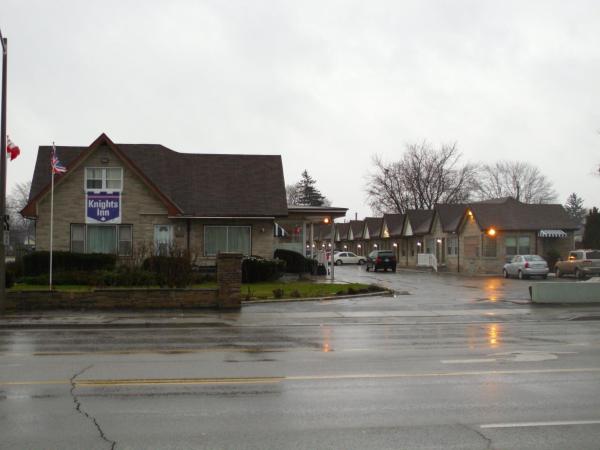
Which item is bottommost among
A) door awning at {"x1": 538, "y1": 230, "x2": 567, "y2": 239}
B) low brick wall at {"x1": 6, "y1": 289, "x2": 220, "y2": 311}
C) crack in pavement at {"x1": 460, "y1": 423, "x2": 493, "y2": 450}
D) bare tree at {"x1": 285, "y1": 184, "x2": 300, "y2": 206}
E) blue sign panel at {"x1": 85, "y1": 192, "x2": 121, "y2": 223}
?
crack in pavement at {"x1": 460, "y1": 423, "x2": 493, "y2": 450}

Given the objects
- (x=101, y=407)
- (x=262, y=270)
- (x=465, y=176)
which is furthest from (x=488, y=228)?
(x=101, y=407)

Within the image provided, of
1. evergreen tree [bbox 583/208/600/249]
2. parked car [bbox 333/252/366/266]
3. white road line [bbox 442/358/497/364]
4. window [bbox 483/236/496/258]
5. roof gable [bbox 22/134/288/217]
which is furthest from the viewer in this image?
parked car [bbox 333/252/366/266]

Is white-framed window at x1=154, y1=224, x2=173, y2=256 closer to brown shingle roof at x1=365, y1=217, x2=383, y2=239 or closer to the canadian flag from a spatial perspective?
the canadian flag

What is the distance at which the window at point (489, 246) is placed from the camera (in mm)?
47688

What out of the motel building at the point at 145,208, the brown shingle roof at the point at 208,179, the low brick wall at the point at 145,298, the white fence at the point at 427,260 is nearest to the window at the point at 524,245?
the white fence at the point at 427,260

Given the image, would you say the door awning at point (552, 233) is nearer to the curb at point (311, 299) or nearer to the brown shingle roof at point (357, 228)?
the curb at point (311, 299)

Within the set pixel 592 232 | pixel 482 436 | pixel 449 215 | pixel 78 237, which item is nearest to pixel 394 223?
pixel 449 215

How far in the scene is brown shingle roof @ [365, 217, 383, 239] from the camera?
77.1 metres

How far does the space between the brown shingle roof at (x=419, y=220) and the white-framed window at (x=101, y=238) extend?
113 ft

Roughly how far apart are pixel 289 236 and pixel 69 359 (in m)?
36.2

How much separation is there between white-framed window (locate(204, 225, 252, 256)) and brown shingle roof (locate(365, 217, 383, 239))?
43.2 meters

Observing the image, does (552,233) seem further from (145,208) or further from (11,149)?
(11,149)

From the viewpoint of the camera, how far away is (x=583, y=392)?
320 inches

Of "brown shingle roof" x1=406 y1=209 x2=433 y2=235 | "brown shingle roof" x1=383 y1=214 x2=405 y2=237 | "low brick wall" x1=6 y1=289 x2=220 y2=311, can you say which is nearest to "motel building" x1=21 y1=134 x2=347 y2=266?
"low brick wall" x1=6 y1=289 x2=220 y2=311
